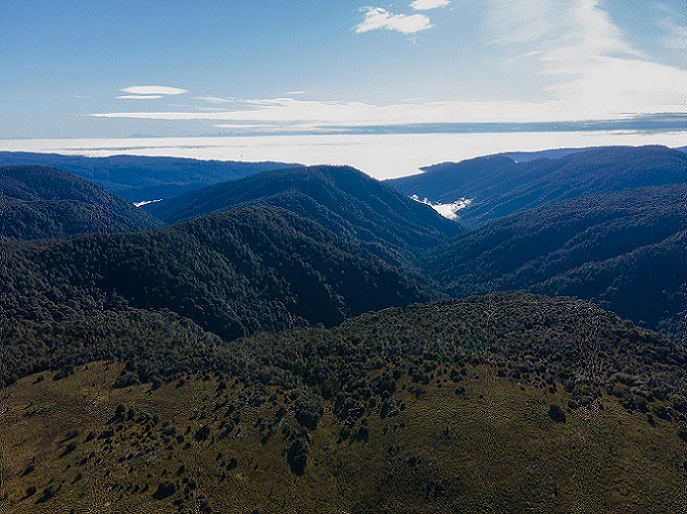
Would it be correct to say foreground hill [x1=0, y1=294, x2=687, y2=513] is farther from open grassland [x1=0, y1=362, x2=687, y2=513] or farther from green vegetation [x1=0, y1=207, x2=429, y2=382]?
green vegetation [x1=0, y1=207, x2=429, y2=382]

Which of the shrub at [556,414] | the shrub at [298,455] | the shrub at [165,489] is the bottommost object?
the shrub at [298,455]

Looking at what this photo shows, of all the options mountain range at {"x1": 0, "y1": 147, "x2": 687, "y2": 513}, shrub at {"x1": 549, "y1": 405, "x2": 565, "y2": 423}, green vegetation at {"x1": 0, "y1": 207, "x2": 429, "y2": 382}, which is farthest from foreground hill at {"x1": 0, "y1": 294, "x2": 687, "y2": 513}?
green vegetation at {"x1": 0, "y1": 207, "x2": 429, "y2": 382}

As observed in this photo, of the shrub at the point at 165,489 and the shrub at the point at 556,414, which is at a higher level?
the shrub at the point at 556,414

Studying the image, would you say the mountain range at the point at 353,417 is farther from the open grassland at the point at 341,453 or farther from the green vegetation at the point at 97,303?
the green vegetation at the point at 97,303

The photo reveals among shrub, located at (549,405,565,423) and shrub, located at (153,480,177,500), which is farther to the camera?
shrub, located at (549,405,565,423)

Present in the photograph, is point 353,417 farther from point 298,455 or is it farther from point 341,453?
point 298,455

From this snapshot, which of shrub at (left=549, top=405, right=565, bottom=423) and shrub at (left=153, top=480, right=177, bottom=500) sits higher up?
shrub at (left=549, top=405, right=565, bottom=423)

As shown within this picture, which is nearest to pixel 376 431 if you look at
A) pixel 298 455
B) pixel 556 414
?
pixel 298 455

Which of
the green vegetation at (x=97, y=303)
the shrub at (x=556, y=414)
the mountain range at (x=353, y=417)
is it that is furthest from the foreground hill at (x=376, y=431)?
the green vegetation at (x=97, y=303)

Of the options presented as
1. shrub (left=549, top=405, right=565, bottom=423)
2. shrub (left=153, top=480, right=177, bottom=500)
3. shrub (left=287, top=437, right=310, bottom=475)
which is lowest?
shrub (left=287, top=437, right=310, bottom=475)

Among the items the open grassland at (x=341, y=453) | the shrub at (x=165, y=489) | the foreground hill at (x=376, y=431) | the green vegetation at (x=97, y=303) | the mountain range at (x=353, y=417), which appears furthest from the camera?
the green vegetation at (x=97, y=303)
